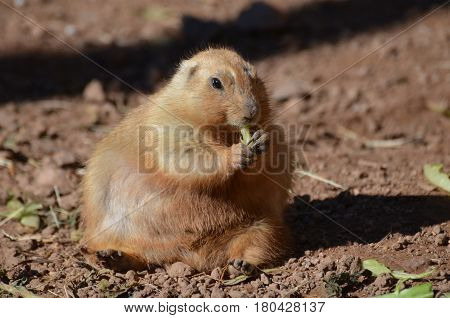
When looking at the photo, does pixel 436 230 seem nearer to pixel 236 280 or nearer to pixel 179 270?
pixel 236 280

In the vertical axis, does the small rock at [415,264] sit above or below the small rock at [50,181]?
below

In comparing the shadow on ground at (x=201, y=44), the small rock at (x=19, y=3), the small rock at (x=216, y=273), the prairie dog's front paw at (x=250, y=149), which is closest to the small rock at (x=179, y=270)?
the small rock at (x=216, y=273)

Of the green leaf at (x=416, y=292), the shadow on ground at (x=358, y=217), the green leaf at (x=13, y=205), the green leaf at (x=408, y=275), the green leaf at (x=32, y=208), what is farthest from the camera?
the green leaf at (x=13, y=205)

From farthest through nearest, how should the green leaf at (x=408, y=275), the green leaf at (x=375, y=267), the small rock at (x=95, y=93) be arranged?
the small rock at (x=95, y=93) → the green leaf at (x=375, y=267) → the green leaf at (x=408, y=275)

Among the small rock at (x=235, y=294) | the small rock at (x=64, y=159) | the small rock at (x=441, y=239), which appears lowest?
the small rock at (x=235, y=294)

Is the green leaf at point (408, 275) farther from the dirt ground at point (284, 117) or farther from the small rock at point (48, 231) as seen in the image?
the small rock at point (48, 231)

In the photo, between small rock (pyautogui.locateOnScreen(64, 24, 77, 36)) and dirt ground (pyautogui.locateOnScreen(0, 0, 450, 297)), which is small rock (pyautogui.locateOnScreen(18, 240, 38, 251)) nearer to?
dirt ground (pyautogui.locateOnScreen(0, 0, 450, 297))
